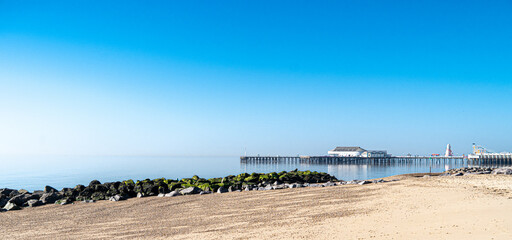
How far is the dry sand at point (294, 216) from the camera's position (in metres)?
8.22

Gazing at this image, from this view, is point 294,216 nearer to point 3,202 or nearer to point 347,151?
point 3,202

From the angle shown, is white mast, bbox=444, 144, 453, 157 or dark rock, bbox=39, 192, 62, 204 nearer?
dark rock, bbox=39, 192, 62, 204

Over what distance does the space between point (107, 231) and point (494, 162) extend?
110036 mm

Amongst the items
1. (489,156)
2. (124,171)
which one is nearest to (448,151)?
(489,156)

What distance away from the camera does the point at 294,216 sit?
10.7 metres

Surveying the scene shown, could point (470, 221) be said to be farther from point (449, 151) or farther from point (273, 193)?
point (449, 151)

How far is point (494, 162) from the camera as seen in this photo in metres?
96.6

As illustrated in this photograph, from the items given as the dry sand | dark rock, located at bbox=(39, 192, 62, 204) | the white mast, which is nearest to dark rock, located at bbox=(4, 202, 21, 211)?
the dry sand

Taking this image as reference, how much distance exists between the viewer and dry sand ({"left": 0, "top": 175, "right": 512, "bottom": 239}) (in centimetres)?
822

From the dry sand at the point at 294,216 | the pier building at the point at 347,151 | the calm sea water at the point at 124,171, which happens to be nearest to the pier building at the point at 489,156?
the calm sea water at the point at 124,171

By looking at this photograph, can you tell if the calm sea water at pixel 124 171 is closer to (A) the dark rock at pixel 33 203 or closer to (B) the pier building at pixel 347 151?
(A) the dark rock at pixel 33 203

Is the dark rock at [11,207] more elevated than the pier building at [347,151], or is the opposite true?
the dark rock at [11,207]

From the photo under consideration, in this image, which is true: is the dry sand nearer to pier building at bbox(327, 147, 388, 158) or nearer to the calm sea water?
the calm sea water

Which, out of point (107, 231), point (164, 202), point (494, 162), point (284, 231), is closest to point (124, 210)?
point (164, 202)
